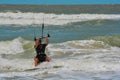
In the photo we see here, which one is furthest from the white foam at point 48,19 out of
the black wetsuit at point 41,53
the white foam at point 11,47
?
the black wetsuit at point 41,53

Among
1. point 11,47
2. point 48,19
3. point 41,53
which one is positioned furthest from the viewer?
point 48,19

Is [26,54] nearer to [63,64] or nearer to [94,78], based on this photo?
[63,64]

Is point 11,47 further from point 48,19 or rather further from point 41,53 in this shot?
point 48,19

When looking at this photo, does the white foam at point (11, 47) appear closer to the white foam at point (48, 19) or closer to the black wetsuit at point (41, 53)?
the black wetsuit at point (41, 53)

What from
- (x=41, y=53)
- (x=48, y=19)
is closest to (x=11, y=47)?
(x=41, y=53)

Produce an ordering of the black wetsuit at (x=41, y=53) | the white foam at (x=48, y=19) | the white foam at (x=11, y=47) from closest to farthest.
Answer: the black wetsuit at (x=41, y=53), the white foam at (x=11, y=47), the white foam at (x=48, y=19)

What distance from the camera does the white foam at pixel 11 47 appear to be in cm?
1981

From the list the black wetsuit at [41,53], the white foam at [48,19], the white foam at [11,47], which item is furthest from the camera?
the white foam at [48,19]

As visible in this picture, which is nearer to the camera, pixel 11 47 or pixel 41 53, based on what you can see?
pixel 41 53

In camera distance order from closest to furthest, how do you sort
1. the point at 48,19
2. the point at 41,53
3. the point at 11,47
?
→ the point at 41,53
the point at 11,47
the point at 48,19

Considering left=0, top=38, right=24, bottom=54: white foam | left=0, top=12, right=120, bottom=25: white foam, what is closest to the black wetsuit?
left=0, top=38, right=24, bottom=54: white foam

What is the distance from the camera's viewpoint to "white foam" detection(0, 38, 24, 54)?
1981 centimetres

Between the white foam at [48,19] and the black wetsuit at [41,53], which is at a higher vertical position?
the white foam at [48,19]

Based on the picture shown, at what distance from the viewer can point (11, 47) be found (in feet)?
69.2
